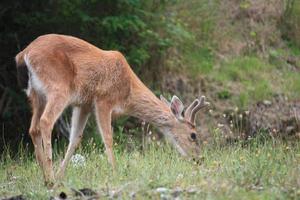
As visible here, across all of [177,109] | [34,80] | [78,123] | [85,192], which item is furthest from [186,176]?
[177,109]

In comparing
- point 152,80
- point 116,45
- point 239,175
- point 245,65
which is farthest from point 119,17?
point 239,175

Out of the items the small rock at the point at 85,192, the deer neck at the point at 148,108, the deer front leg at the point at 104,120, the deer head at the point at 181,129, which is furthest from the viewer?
the deer head at the point at 181,129

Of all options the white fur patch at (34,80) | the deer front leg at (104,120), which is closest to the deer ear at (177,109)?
the deer front leg at (104,120)

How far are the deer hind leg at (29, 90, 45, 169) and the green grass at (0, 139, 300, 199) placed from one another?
28 cm

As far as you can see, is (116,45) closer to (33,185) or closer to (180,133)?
(180,133)

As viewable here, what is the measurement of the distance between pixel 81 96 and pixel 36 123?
0.76 m

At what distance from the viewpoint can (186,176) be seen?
8.44 m

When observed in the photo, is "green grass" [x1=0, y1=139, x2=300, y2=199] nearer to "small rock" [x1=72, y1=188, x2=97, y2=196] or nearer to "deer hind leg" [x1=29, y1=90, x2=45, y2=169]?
"small rock" [x1=72, y1=188, x2=97, y2=196]

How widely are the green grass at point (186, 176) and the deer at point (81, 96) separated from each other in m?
0.29

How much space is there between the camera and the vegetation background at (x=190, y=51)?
16.0m

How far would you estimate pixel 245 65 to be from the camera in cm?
1825

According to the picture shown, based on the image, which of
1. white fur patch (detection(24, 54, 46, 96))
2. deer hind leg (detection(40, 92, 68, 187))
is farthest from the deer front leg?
white fur patch (detection(24, 54, 46, 96))

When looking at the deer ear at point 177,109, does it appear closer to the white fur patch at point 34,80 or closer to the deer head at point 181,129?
the deer head at point 181,129

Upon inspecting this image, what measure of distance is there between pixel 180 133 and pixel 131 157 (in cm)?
145
